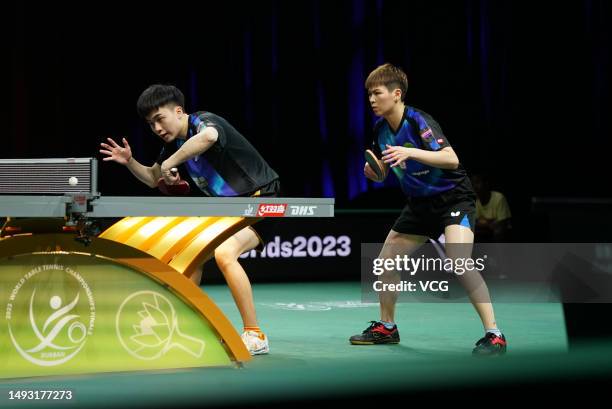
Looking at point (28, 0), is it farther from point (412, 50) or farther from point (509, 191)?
point (509, 191)

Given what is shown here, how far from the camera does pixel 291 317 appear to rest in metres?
8.07

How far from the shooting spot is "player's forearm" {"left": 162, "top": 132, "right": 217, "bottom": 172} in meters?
5.26

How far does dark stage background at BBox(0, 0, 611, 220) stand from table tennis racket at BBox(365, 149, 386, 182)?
285 inches

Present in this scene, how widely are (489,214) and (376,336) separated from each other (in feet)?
18.1

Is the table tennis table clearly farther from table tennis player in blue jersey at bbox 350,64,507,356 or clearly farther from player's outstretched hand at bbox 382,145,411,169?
table tennis player in blue jersey at bbox 350,64,507,356

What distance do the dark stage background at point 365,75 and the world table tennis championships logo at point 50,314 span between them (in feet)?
27.3

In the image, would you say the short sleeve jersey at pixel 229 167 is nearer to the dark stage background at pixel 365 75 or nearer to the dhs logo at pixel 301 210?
the dhs logo at pixel 301 210

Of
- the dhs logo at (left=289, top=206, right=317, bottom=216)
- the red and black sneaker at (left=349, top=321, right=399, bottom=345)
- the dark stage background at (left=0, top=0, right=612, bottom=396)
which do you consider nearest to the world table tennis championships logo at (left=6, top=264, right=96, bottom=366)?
the dhs logo at (left=289, top=206, right=317, bottom=216)

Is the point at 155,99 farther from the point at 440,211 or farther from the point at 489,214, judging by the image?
the point at 489,214

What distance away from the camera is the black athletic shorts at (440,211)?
6.21 m

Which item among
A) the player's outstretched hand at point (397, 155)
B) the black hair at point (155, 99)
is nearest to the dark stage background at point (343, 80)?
the black hair at point (155, 99)

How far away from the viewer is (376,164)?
6.14 m

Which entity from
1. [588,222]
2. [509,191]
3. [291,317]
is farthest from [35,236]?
[509,191]

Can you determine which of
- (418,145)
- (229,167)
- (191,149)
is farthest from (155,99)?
(418,145)
